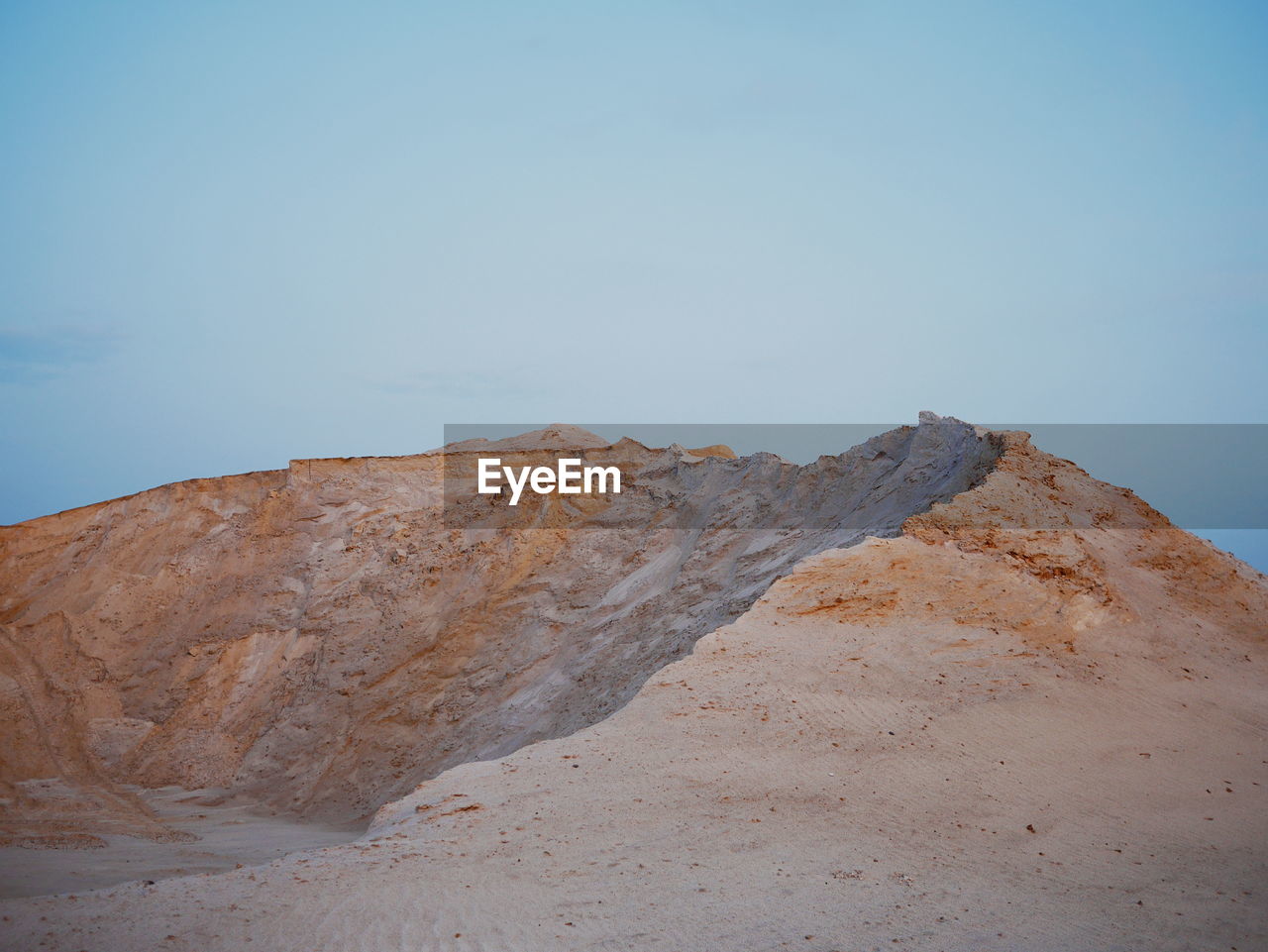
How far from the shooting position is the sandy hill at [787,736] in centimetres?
639

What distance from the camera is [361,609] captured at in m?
18.3

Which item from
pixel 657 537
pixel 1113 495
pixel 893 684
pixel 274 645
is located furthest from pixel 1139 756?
pixel 274 645

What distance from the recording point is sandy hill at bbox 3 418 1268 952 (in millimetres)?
6391

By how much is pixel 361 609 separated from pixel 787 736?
433 inches

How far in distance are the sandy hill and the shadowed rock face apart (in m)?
0.09

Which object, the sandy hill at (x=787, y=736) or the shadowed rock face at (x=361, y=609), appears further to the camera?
the shadowed rock face at (x=361, y=609)

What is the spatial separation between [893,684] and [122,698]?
1442cm

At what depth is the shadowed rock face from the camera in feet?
47.4

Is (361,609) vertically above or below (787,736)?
below

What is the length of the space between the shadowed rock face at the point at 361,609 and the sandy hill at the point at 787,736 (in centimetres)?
9

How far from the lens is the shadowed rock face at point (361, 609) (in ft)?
47.4

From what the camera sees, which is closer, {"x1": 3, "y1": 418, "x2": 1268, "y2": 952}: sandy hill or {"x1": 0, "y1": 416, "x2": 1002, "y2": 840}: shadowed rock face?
{"x1": 3, "y1": 418, "x2": 1268, "y2": 952}: sandy hill

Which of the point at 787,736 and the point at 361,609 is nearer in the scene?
the point at 787,736

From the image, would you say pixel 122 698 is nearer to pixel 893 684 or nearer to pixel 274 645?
pixel 274 645
